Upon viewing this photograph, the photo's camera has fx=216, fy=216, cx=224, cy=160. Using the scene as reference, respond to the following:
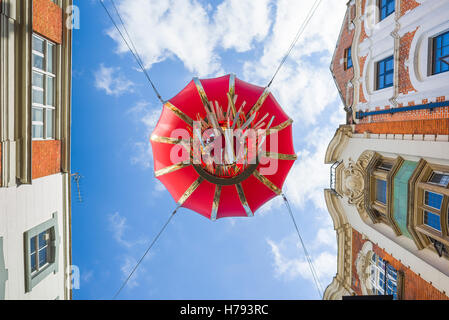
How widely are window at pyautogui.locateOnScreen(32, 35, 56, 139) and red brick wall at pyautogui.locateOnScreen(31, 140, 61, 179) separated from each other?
0.31 m

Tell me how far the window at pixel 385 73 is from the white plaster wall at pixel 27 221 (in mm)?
15019

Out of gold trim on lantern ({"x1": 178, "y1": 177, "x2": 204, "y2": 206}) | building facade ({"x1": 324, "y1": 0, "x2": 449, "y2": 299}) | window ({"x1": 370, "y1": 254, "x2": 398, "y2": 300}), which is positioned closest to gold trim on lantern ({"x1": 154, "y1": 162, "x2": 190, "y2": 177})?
gold trim on lantern ({"x1": 178, "y1": 177, "x2": 204, "y2": 206})

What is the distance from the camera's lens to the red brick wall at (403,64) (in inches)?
332

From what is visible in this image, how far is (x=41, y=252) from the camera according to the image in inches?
330

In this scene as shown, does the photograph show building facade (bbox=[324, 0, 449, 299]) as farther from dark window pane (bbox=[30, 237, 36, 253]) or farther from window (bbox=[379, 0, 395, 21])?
dark window pane (bbox=[30, 237, 36, 253])

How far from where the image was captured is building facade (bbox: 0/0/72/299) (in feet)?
21.5

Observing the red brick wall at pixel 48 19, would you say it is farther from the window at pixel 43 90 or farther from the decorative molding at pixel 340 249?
the decorative molding at pixel 340 249

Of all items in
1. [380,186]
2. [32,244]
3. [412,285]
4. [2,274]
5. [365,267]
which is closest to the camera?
[2,274]

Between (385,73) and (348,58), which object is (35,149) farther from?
(348,58)

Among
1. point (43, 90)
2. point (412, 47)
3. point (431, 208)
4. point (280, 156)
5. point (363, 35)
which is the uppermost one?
point (363, 35)

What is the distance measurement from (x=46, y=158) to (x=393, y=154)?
1408cm

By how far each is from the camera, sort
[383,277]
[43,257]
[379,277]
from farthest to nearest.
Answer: [379,277] → [383,277] → [43,257]

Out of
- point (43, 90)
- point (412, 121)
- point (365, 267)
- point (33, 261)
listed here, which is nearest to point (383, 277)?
point (365, 267)
